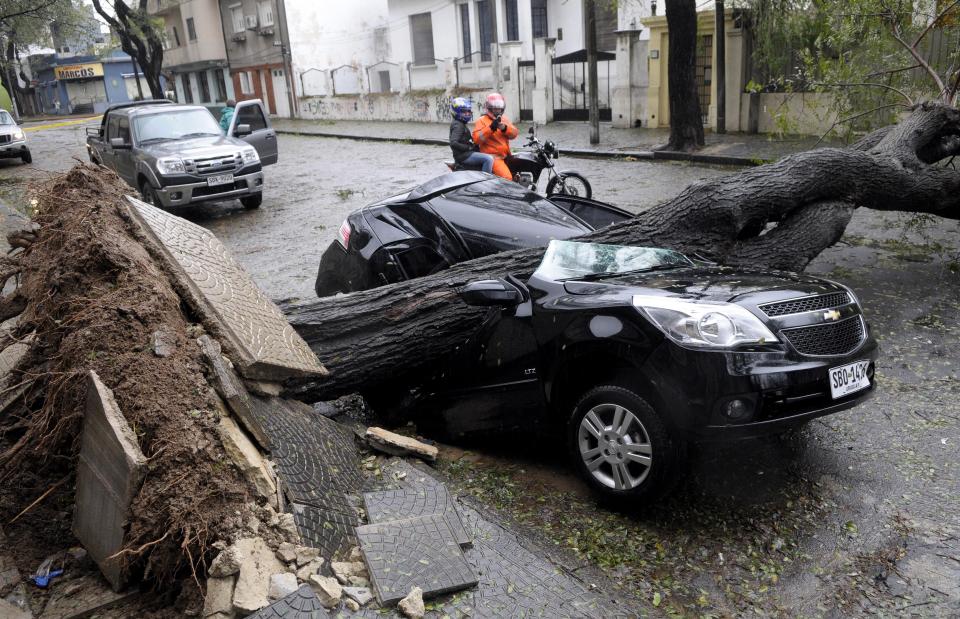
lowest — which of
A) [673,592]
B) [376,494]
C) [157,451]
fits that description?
[673,592]

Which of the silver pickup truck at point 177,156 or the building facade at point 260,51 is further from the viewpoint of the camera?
the building facade at point 260,51

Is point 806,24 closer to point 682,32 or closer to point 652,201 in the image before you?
point 682,32

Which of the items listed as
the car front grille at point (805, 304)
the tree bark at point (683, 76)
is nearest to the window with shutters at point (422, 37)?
the tree bark at point (683, 76)

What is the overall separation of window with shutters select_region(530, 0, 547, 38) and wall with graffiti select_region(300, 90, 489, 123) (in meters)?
6.98

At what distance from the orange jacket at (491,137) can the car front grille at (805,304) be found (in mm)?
7358

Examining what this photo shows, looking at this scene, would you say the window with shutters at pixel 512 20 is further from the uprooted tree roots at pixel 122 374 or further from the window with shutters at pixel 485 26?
the uprooted tree roots at pixel 122 374

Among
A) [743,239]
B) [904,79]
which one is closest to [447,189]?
[743,239]

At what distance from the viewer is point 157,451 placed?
3199 mm

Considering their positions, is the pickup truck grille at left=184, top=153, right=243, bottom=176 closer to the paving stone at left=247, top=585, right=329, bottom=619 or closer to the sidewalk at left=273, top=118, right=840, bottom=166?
the sidewalk at left=273, top=118, right=840, bottom=166

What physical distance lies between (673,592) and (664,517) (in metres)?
0.58

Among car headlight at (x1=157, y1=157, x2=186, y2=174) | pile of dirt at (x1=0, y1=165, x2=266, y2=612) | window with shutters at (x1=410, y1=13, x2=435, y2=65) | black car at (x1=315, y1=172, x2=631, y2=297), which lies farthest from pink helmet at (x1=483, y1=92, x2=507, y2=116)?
window with shutters at (x1=410, y1=13, x2=435, y2=65)

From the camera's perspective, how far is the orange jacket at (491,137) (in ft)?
36.0

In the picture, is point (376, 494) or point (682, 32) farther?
point (682, 32)

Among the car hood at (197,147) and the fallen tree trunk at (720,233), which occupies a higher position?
the car hood at (197,147)
